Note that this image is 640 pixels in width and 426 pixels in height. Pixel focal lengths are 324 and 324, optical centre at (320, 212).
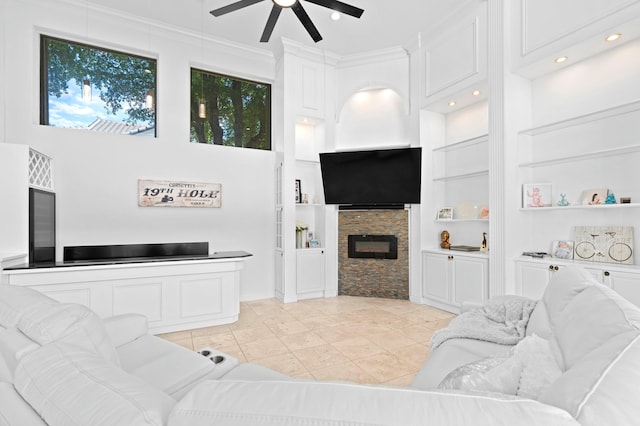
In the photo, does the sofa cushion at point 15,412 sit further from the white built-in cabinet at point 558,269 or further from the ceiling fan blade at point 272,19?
the white built-in cabinet at point 558,269

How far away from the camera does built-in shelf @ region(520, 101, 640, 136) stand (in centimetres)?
289

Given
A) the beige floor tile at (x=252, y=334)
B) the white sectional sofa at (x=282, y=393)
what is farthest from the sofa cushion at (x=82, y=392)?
the beige floor tile at (x=252, y=334)

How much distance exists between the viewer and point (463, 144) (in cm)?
451

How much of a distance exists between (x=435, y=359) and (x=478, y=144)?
3.47 meters

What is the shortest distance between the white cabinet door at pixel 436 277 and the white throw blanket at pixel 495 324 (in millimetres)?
1890

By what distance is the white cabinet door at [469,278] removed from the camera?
12.9 feet

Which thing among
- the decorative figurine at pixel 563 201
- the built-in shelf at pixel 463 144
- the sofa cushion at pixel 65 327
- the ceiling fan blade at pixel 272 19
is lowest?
the sofa cushion at pixel 65 327

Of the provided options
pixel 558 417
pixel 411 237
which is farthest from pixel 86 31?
pixel 558 417

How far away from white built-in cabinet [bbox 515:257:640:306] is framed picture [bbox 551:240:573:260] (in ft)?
0.53

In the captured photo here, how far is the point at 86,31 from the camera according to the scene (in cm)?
419

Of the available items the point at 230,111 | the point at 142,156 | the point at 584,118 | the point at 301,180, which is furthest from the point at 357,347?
the point at 230,111

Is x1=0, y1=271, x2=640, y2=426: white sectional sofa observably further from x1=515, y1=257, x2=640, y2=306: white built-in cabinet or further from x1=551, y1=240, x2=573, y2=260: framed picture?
x1=551, y1=240, x2=573, y2=260: framed picture

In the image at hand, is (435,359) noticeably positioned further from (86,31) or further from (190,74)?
(86,31)

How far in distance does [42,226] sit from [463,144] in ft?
17.2
